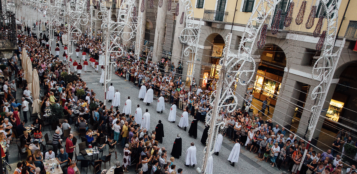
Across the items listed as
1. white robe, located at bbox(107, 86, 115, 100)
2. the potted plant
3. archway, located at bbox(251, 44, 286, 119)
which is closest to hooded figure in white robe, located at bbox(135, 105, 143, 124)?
the potted plant

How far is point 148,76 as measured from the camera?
2344 centimetres

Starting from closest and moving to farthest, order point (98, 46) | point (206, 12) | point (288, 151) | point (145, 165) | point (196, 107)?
1. point (145, 165)
2. point (288, 151)
3. point (196, 107)
4. point (206, 12)
5. point (98, 46)

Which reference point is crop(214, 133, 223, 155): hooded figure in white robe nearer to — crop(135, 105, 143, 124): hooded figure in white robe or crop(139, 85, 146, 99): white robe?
crop(135, 105, 143, 124): hooded figure in white robe

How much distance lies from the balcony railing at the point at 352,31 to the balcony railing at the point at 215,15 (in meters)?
10.2

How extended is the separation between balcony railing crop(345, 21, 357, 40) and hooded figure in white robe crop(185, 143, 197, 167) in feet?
34.4

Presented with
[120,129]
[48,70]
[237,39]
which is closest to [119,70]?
[48,70]

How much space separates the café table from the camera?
9656 millimetres

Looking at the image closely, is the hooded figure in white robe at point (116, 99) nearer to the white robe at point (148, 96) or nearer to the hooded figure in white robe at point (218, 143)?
the white robe at point (148, 96)

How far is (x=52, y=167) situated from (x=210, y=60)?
1951 cm

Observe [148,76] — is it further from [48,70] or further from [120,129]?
[120,129]

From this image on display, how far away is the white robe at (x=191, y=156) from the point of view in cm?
1225

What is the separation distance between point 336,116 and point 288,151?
8.17 metres

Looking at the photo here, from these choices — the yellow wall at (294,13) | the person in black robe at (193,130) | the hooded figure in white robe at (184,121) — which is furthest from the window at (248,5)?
the person in black robe at (193,130)

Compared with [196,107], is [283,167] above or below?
below
